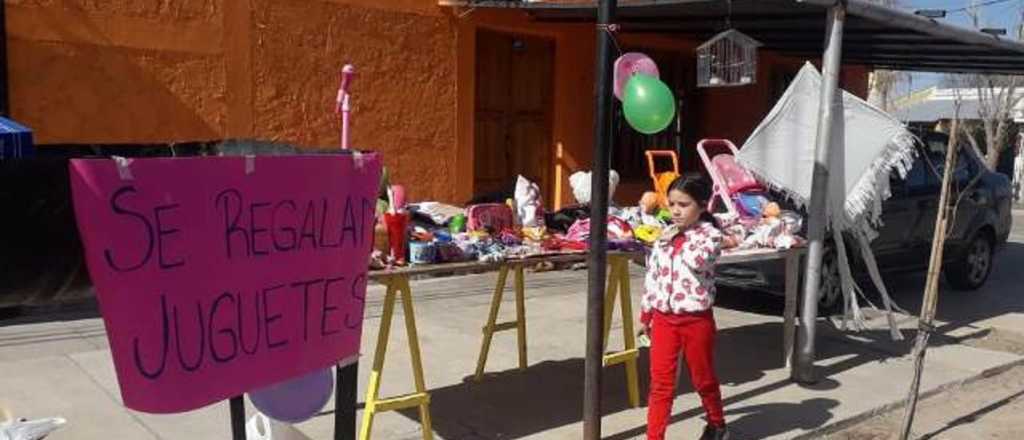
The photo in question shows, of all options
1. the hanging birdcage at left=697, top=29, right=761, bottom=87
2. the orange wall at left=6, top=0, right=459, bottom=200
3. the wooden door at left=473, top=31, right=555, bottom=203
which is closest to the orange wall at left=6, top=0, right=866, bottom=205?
the orange wall at left=6, top=0, right=459, bottom=200

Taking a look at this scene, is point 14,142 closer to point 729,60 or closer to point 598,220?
point 598,220

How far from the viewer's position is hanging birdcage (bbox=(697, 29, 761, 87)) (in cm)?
651

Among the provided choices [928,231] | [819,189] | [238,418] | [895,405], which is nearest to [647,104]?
[819,189]

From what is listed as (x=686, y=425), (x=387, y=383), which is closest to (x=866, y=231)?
(x=686, y=425)

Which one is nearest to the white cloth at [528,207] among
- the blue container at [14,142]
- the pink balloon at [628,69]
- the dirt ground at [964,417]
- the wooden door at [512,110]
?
the pink balloon at [628,69]

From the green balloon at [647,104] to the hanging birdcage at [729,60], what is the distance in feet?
5.61

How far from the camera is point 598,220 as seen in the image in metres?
4.47

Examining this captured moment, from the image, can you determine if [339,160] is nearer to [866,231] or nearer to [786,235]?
[786,235]

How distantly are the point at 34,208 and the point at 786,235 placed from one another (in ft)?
16.2

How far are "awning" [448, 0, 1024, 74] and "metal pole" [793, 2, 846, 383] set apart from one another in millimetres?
225

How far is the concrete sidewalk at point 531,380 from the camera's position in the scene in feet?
16.8

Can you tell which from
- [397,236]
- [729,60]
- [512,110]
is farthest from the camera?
[512,110]

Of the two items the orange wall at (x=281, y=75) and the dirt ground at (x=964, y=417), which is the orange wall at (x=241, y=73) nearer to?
the orange wall at (x=281, y=75)

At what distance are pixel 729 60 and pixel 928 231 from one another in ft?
14.0
